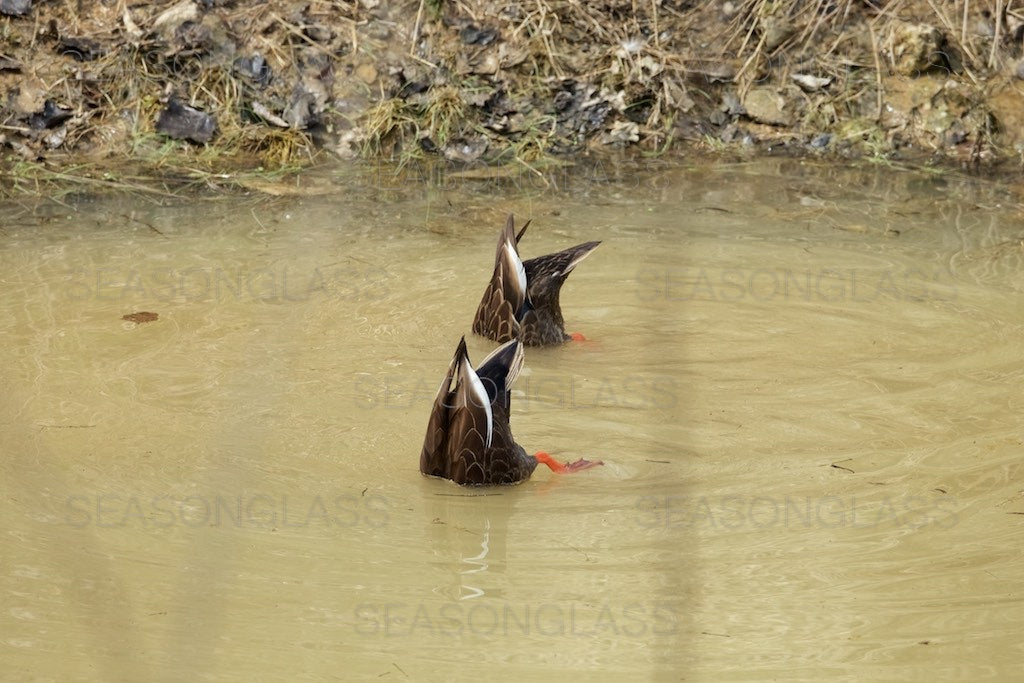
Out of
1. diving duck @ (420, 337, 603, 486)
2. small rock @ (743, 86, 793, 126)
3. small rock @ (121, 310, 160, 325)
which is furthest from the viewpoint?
small rock @ (743, 86, 793, 126)

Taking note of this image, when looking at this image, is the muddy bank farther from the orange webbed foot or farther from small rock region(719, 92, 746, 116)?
the orange webbed foot

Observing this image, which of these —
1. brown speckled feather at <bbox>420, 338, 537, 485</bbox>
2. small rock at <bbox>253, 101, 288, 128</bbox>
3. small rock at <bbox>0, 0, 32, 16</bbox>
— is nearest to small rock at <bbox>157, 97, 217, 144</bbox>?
small rock at <bbox>253, 101, 288, 128</bbox>

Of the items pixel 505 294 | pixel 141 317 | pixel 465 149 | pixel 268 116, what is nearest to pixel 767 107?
pixel 465 149

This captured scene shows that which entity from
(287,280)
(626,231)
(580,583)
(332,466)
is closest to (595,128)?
(626,231)

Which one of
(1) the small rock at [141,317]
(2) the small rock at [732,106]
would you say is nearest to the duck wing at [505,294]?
(1) the small rock at [141,317]

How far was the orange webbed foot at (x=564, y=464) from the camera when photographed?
4242 millimetres

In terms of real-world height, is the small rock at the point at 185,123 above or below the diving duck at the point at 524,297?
above

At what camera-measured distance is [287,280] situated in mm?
6008

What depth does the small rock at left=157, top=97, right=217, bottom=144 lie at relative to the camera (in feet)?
26.2

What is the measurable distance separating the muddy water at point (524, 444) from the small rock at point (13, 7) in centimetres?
195

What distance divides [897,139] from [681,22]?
172 cm

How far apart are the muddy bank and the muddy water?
1007 millimetres

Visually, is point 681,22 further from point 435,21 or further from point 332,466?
point 332,466

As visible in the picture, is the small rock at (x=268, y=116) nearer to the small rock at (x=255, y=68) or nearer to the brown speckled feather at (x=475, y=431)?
the small rock at (x=255, y=68)
